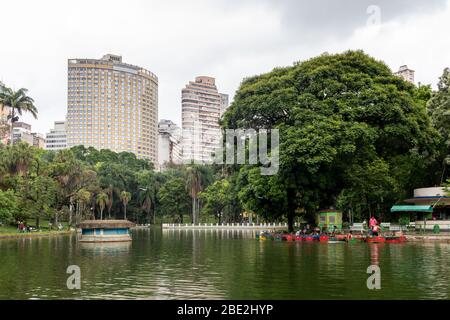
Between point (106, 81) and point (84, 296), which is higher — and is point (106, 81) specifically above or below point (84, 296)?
above

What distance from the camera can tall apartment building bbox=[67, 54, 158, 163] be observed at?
187250 millimetres

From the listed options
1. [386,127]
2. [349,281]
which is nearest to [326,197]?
[386,127]

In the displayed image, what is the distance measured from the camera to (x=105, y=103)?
191 metres

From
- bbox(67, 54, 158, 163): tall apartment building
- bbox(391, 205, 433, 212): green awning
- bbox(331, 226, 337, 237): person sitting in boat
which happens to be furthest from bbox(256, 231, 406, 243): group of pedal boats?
bbox(67, 54, 158, 163): tall apartment building

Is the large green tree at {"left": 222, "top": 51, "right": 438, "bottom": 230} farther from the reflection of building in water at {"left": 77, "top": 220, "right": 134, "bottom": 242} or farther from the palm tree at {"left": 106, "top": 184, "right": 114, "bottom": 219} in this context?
the palm tree at {"left": 106, "top": 184, "right": 114, "bottom": 219}

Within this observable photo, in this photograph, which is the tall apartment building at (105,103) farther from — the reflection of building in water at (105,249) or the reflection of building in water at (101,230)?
the reflection of building in water at (105,249)

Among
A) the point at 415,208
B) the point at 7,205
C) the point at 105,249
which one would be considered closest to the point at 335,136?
the point at 415,208

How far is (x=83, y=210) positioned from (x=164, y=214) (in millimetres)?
31597

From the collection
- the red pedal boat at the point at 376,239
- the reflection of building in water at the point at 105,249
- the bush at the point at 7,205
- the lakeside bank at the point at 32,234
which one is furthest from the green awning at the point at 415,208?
the bush at the point at 7,205

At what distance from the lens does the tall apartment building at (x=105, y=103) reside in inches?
7372

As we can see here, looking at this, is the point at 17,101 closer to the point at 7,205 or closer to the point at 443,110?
the point at 7,205

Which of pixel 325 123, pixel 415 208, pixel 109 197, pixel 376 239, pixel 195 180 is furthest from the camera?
pixel 195 180

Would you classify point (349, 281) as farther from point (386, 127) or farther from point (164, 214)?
point (164, 214)

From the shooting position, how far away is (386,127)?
44.0m
